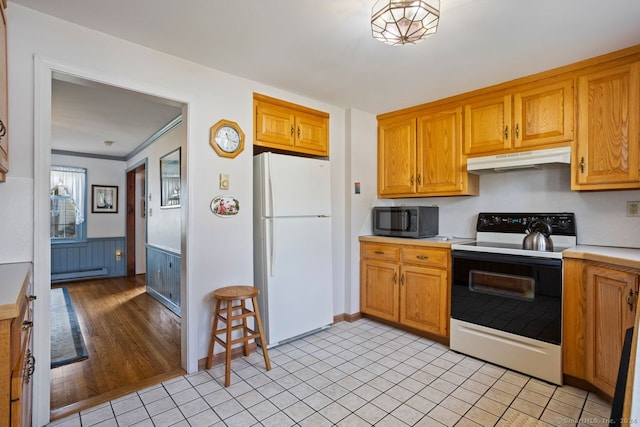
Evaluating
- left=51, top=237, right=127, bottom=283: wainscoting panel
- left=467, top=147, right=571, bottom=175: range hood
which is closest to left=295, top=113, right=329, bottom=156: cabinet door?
left=467, top=147, right=571, bottom=175: range hood

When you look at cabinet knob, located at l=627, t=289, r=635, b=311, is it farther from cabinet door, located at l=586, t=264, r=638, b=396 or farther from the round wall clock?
the round wall clock

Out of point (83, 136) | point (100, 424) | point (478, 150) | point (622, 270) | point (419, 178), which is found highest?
point (83, 136)

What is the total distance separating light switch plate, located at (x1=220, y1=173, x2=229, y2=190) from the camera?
2.52 metres

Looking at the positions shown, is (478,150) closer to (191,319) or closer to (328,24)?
(328,24)

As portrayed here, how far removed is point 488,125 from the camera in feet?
9.13

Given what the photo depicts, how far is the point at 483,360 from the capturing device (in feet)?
8.29

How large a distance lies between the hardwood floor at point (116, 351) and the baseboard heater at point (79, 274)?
1131 mm

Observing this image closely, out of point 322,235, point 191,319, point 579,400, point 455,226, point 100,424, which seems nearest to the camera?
point 100,424

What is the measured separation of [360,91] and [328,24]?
108 centimetres

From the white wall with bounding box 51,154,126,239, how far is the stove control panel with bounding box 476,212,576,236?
5.89m

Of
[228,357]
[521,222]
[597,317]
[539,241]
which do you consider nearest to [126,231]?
[228,357]

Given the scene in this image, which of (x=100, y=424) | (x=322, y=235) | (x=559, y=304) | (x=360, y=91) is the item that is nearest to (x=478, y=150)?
(x=360, y=91)

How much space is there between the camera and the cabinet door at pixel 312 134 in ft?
10.1

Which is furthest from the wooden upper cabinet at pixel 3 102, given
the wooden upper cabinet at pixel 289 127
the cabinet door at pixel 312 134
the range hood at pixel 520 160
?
the range hood at pixel 520 160
